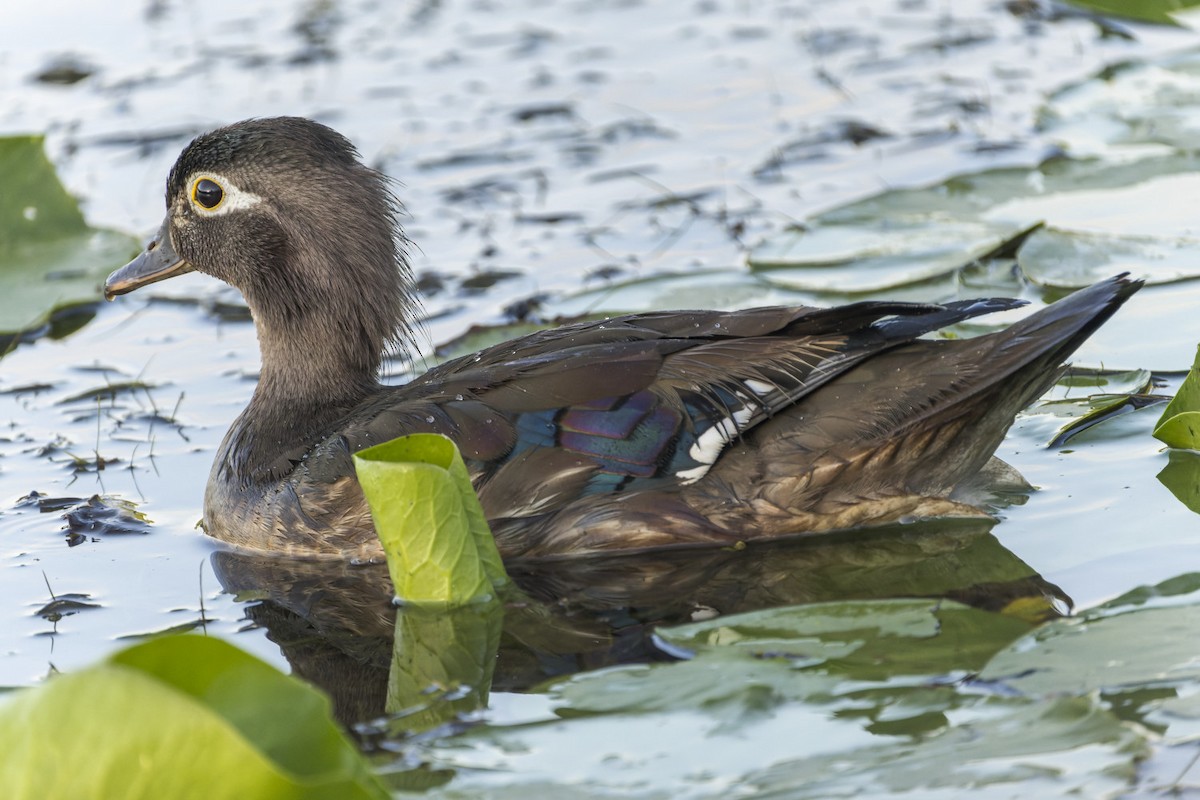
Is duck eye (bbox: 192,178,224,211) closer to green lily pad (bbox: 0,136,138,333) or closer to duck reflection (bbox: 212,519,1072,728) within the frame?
duck reflection (bbox: 212,519,1072,728)

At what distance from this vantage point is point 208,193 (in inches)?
241

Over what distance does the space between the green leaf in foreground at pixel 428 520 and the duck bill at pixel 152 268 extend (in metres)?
2.17

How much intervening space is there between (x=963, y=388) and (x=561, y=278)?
359cm

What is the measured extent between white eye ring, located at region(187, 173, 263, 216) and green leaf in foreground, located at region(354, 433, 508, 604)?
6.14 feet

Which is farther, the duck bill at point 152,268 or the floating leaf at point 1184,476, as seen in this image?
the duck bill at point 152,268

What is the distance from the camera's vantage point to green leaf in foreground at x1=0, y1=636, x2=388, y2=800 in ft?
10.1

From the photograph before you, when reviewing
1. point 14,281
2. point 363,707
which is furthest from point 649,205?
point 363,707

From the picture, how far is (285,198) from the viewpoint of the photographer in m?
5.96

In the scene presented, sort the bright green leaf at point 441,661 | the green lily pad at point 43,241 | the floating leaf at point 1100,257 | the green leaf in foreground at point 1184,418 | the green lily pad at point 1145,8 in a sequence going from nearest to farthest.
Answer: the bright green leaf at point 441,661 < the green leaf in foreground at point 1184,418 < the floating leaf at point 1100,257 < the green lily pad at point 43,241 < the green lily pad at point 1145,8

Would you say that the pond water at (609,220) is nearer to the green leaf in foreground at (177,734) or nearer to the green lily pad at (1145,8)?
the green lily pad at (1145,8)

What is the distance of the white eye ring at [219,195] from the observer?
6.05 metres

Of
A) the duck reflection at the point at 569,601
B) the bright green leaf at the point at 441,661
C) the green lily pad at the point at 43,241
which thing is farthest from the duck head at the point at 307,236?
the green lily pad at the point at 43,241

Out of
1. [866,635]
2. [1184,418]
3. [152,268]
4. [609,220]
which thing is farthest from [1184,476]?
[609,220]

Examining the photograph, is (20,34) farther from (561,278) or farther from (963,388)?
(963,388)
